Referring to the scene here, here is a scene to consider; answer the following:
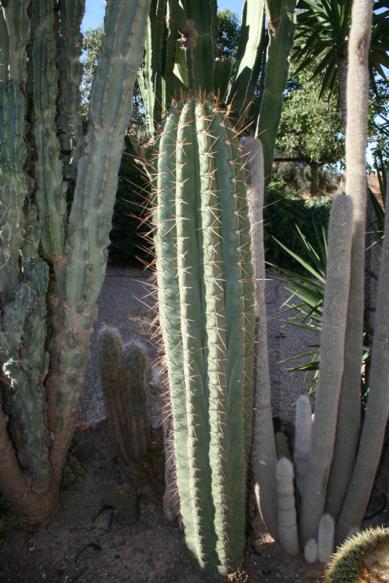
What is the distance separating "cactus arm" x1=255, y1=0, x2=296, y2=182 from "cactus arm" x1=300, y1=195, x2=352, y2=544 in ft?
1.76

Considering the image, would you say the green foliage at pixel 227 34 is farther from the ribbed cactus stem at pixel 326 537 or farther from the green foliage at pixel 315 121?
the ribbed cactus stem at pixel 326 537

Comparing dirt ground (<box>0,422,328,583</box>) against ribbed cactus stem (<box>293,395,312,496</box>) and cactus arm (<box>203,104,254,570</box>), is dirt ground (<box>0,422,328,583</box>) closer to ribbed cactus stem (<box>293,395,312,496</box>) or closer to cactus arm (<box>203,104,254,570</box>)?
ribbed cactus stem (<box>293,395,312,496</box>)

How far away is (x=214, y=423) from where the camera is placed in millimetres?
1765

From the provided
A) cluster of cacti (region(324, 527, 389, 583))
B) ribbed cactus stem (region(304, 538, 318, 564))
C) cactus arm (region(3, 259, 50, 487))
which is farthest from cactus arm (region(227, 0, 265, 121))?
ribbed cactus stem (region(304, 538, 318, 564))

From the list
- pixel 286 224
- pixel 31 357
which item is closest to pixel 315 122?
pixel 286 224

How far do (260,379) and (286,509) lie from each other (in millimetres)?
526

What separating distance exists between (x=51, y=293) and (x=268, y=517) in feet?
4.42

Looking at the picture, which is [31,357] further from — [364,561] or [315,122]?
[315,122]

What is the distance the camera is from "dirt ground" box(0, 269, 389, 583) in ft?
7.07

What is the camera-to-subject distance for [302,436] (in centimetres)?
A: 225

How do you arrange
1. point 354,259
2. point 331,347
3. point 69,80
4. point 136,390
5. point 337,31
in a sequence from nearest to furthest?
point 331,347 < point 354,259 < point 69,80 < point 136,390 < point 337,31

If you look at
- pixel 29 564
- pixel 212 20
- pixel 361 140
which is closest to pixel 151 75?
pixel 212 20

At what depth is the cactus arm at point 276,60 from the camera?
6.99 feet

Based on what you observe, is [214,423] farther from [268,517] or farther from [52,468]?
[52,468]
